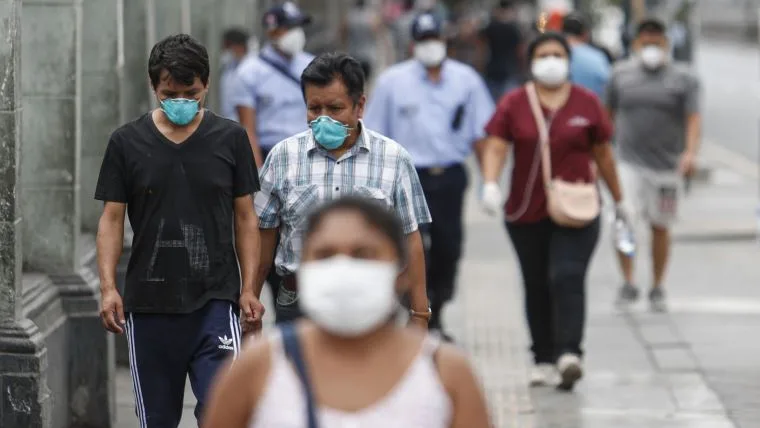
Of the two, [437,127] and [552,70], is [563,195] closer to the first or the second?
[552,70]

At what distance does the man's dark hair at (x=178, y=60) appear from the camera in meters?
5.69

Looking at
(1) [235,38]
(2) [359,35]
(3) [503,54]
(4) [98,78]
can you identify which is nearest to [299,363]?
(4) [98,78]

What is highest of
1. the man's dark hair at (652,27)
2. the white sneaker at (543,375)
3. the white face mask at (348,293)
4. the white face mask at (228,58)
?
the man's dark hair at (652,27)

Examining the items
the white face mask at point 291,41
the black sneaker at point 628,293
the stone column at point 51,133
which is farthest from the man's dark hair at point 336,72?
the black sneaker at point 628,293

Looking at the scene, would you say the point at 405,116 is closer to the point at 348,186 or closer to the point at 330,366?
the point at 348,186

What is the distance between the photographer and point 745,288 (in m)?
12.4

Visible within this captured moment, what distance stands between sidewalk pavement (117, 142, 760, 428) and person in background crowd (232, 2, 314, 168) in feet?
5.12

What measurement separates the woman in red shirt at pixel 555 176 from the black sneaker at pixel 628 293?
8.26 ft

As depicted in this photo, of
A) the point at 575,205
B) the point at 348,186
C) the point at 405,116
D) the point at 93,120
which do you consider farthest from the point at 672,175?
the point at 348,186

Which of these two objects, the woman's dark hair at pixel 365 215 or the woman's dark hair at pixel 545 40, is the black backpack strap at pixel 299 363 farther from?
the woman's dark hair at pixel 545 40

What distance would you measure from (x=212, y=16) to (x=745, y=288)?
599 centimetres

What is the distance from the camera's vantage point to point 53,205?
25.6ft

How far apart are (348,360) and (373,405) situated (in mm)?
96

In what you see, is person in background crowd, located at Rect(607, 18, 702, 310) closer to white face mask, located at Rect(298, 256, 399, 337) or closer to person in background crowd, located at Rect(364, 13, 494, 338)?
person in background crowd, located at Rect(364, 13, 494, 338)
